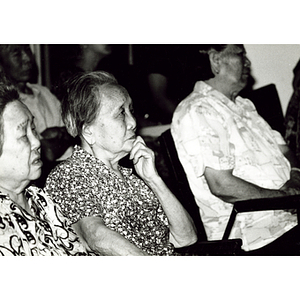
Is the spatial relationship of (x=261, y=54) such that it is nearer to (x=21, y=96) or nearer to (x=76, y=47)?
(x=76, y=47)

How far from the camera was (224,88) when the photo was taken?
2.75 metres

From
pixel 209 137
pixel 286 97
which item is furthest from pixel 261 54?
pixel 209 137

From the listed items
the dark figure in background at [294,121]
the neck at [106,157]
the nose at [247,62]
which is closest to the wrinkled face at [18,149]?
the neck at [106,157]

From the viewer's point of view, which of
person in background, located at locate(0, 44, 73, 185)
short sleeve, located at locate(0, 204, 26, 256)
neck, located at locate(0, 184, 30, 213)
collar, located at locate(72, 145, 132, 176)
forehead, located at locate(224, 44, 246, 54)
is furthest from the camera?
forehead, located at locate(224, 44, 246, 54)

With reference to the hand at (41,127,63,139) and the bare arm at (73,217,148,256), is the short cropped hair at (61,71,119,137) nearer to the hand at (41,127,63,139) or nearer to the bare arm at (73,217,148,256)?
the hand at (41,127,63,139)

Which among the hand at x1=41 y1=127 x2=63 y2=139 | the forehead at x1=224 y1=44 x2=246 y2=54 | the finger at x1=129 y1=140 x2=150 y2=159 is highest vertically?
the forehead at x1=224 y1=44 x2=246 y2=54

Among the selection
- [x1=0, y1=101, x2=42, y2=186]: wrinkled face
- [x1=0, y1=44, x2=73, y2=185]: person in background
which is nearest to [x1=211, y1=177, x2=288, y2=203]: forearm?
[x1=0, y1=44, x2=73, y2=185]: person in background

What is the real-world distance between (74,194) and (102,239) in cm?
22

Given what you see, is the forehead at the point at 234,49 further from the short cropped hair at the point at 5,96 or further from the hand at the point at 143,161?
the short cropped hair at the point at 5,96

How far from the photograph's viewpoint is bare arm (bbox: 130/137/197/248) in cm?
248

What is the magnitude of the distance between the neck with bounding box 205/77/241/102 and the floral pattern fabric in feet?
0.08

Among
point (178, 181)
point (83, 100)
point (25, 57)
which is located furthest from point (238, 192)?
point (25, 57)

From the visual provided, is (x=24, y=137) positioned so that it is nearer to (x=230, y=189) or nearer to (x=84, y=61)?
(x=84, y=61)
